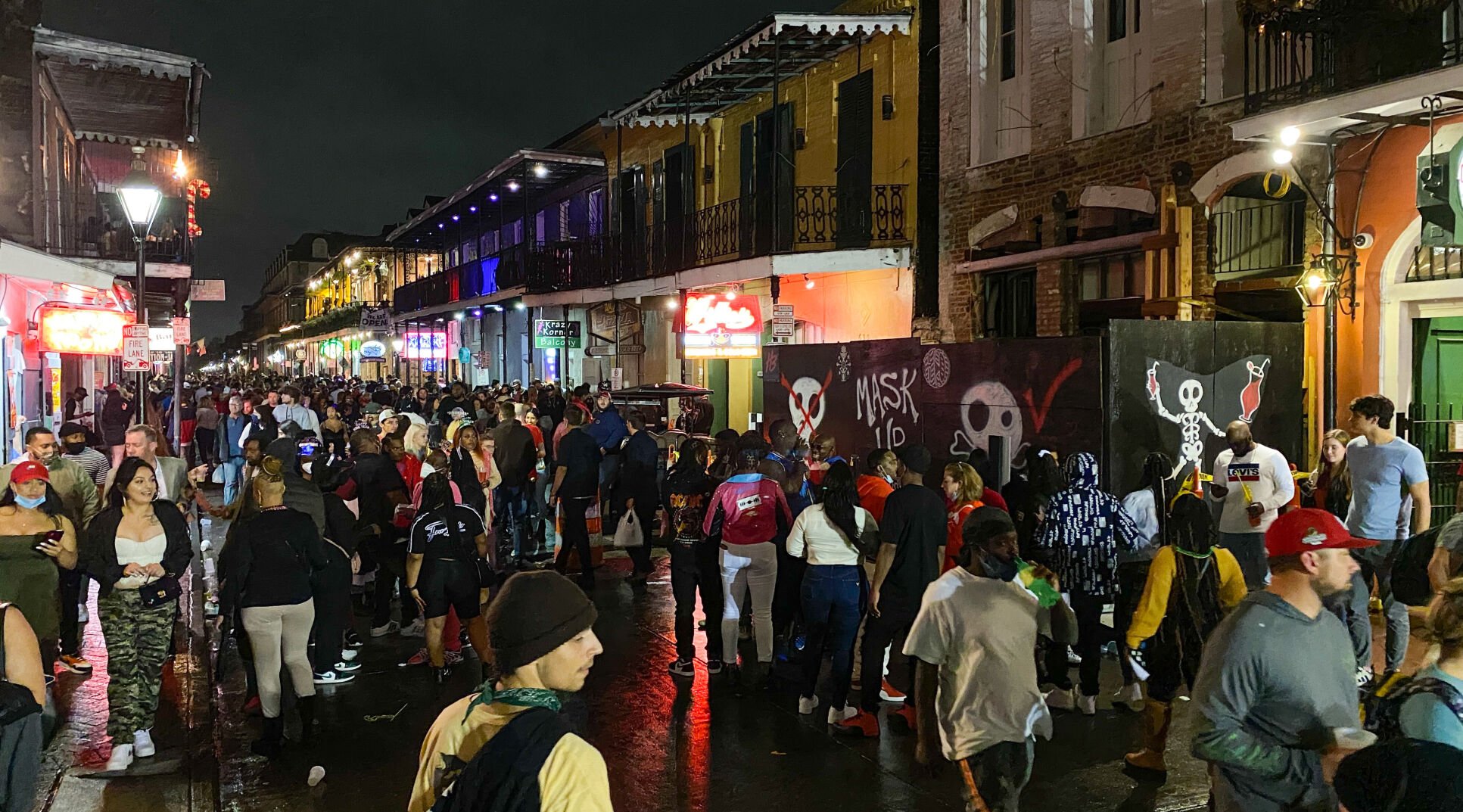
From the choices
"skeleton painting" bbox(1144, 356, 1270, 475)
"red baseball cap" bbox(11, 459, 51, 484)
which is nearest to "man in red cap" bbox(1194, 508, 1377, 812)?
"skeleton painting" bbox(1144, 356, 1270, 475)

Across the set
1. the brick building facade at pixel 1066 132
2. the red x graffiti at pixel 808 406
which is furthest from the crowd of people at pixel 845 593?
the brick building facade at pixel 1066 132

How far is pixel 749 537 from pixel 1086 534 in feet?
7.30

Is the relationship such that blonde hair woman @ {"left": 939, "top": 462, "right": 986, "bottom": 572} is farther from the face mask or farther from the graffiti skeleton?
the graffiti skeleton

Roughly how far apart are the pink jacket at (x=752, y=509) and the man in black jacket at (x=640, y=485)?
3.16m

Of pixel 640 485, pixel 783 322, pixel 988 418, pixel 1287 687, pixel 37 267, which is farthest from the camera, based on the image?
pixel 783 322

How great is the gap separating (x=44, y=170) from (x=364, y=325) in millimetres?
23475

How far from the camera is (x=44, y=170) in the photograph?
20.8 metres

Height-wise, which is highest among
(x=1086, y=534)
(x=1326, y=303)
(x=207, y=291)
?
(x=207, y=291)

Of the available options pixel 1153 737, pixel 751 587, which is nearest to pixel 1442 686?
pixel 1153 737

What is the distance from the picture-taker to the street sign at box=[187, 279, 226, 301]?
74.3 feet

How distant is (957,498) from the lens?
722cm

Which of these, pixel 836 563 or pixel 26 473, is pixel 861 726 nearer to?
pixel 836 563

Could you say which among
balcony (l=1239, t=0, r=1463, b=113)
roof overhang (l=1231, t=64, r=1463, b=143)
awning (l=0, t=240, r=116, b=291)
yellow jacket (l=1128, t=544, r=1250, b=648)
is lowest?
yellow jacket (l=1128, t=544, r=1250, b=648)

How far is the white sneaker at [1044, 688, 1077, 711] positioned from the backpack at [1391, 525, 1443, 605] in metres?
2.04
